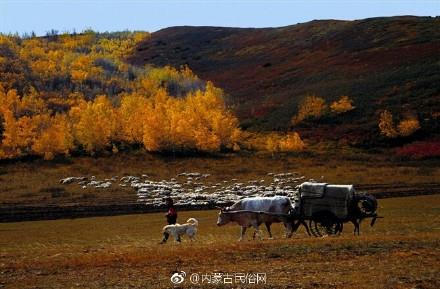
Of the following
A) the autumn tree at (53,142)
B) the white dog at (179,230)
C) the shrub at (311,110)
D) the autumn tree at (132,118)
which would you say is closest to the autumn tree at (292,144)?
the shrub at (311,110)

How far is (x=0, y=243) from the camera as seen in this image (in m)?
31.2

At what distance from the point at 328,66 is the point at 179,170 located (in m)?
71.3

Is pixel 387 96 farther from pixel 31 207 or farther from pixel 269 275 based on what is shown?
pixel 269 275

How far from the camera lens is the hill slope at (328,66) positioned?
106688mm

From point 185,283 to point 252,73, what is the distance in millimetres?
141232

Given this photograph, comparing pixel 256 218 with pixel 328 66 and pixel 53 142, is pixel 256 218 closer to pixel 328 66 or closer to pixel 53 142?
pixel 53 142

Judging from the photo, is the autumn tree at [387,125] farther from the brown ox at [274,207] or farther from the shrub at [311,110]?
the brown ox at [274,207]

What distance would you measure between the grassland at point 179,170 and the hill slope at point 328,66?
17519 millimetres

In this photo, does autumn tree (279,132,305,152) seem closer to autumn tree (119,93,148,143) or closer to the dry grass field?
autumn tree (119,93,148,143)

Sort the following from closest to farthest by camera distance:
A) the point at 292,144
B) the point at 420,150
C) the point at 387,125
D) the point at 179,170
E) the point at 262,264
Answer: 1. the point at 262,264
2. the point at 179,170
3. the point at 420,150
4. the point at 292,144
5. the point at 387,125

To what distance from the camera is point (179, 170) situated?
3100 inches

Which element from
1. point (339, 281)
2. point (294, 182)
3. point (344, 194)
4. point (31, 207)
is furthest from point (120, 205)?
point (339, 281)

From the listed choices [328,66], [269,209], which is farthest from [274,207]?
[328,66]

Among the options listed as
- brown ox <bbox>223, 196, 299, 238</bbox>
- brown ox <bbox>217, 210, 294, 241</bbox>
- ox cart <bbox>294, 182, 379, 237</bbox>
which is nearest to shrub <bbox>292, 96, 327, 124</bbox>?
brown ox <bbox>217, 210, 294, 241</bbox>
